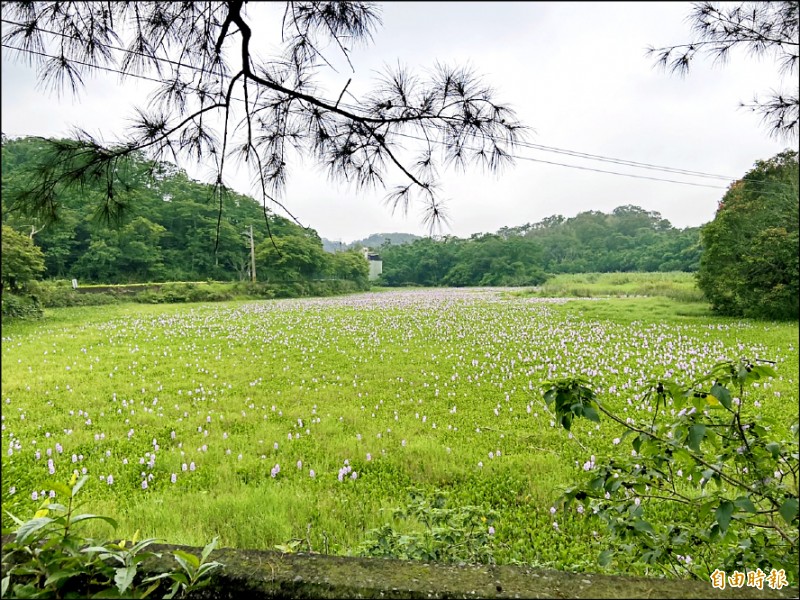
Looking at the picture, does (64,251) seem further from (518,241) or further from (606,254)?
(606,254)

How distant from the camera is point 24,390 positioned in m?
4.28

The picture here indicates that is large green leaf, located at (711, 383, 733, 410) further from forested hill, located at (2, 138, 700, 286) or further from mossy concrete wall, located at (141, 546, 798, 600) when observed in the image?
forested hill, located at (2, 138, 700, 286)

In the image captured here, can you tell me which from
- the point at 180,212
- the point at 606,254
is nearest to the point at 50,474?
the point at 180,212

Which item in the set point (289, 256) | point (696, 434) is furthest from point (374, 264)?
point (696, 434)

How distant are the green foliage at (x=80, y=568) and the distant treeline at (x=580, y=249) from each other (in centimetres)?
576

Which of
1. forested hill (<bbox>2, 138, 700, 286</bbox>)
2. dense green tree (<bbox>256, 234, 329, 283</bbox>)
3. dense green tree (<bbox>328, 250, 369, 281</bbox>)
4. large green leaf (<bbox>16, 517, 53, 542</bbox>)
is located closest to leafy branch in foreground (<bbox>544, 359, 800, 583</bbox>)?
large green leaf (<bbox>16, 517, 53, 542</bbox>)

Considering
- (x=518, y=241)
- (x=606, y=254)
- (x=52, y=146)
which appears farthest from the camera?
(x=606, y=254)

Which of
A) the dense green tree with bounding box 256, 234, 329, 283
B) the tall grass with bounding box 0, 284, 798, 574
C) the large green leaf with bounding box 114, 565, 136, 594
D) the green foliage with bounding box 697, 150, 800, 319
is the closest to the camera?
the large green leaf with bounding box 114, 565, 136, 594

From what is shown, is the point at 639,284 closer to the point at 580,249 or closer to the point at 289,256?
the point at 580,249

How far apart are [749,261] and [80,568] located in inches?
362

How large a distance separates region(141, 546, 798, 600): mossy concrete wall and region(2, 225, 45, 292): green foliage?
161cm

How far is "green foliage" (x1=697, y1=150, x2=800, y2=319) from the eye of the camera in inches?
216

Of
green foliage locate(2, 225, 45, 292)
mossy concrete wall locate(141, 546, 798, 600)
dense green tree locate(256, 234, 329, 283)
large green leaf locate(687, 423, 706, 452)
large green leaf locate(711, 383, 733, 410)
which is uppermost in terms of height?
dense green tree locate(256, 234, 329, 283)

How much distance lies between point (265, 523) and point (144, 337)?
20.9 feet
